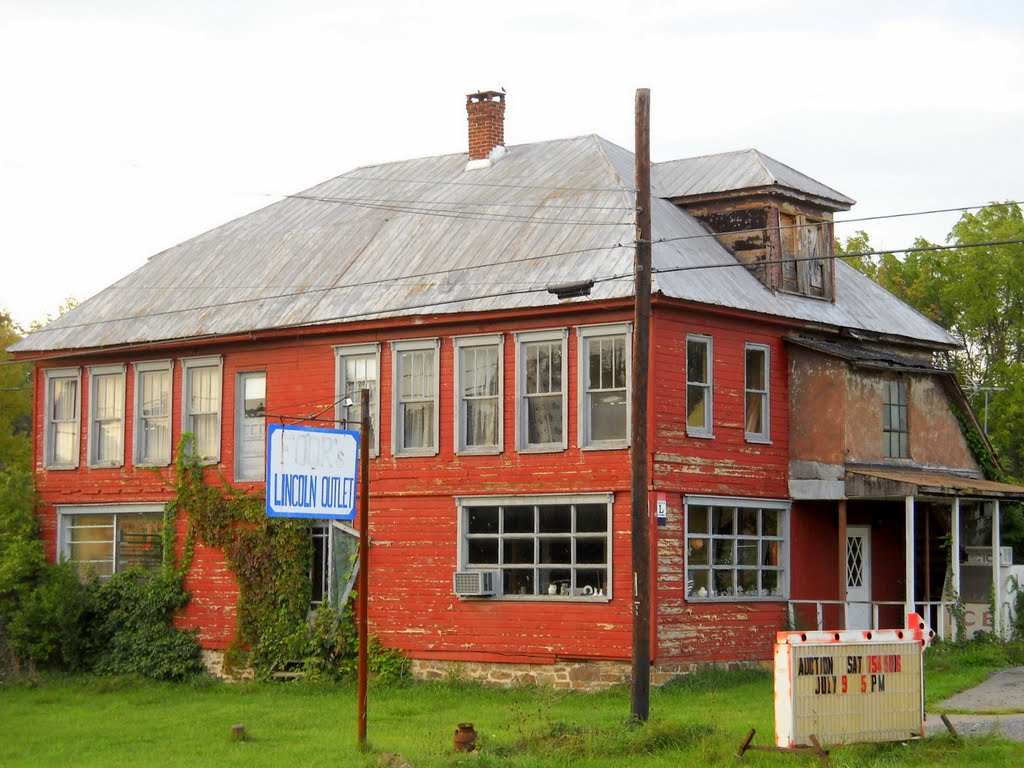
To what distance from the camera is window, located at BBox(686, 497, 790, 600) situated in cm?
2564

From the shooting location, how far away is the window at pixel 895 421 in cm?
2786

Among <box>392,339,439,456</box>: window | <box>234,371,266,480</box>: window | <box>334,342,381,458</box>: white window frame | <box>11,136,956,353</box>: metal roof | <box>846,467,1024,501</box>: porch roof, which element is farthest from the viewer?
<box>234,371,266,480</box>: window

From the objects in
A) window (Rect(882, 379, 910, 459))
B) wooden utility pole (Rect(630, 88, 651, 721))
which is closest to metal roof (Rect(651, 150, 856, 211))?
window (Rect(882, 379, 910, 459))

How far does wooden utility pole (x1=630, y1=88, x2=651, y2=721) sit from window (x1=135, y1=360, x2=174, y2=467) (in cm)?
1395

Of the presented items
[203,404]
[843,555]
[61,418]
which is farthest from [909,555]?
[61,418]

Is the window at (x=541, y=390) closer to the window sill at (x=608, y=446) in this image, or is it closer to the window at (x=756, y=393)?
the window sill at (x=608, y=446)

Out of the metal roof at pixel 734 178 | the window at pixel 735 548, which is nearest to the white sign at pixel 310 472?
the window at pixel 735 548

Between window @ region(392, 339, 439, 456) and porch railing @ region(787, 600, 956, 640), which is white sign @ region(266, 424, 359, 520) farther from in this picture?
porch railing @ region(787, 600, 956, 640)

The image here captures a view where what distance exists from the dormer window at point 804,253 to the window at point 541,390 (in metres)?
4.52

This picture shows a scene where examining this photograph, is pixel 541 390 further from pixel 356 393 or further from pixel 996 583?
pixel 996 583

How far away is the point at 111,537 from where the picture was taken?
3209 cm

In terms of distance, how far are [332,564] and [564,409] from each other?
5.59 m

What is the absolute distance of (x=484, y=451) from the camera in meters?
26.5

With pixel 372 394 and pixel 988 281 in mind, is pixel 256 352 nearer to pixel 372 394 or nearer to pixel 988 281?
pixel 372 394
